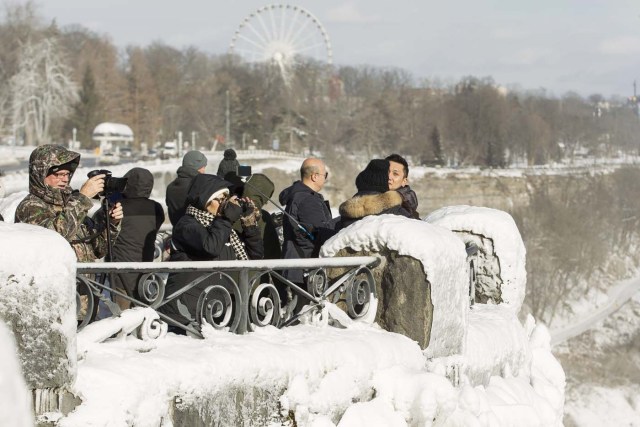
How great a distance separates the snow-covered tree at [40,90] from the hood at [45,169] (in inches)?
3493

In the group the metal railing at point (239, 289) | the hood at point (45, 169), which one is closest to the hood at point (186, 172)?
the metal railing at point (239, 289)

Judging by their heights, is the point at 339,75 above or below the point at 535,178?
above

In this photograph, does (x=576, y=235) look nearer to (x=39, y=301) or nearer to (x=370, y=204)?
(x=370, y=204)

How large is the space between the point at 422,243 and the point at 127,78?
359ft

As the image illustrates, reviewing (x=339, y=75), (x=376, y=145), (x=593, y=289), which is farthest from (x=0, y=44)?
(x=339, y=75)

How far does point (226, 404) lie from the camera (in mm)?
5340

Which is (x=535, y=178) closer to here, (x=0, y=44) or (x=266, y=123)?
(x=266, y=123)

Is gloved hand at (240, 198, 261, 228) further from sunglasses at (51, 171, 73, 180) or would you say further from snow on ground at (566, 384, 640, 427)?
snow on ground at (566, 384, 640, 427)

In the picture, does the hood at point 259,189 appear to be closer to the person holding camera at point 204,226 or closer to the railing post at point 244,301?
the person holding camera at point 204,226

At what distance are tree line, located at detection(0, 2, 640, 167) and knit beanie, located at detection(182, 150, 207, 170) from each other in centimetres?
8676

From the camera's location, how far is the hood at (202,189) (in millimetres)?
6523

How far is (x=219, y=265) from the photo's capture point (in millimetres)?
5715

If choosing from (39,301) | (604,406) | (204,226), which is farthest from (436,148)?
(39,301)

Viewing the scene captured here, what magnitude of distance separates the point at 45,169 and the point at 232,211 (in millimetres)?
1002
